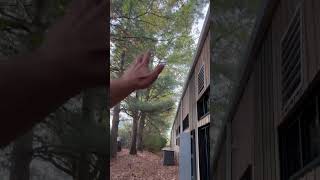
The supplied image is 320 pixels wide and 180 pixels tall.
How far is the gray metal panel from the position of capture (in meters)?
1.71

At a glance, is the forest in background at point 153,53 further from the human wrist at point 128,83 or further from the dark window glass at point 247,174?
the dark window glass at point 247,174

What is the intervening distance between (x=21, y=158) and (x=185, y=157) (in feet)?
3.45

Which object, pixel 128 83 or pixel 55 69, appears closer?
pixel 55 69

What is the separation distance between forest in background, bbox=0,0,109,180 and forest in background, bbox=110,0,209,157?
226 millimetres

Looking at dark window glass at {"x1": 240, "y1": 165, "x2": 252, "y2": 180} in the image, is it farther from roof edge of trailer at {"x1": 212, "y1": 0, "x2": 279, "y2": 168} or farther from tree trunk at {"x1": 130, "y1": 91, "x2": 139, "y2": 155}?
tree trunk at {"x1": 130, "y1": 91, "x2": 139, "y2": 155}

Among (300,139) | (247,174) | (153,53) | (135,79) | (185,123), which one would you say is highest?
(153,53)

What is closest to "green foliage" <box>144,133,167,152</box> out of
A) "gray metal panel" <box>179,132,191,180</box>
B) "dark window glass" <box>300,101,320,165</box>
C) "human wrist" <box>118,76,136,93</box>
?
"gray metal panel" <box>179,132,191,180</box>

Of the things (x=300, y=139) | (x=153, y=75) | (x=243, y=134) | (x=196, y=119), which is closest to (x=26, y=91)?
(x=153, y=75)

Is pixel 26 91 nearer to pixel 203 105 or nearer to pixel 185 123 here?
pixel 203 105

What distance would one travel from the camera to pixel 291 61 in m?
1.22

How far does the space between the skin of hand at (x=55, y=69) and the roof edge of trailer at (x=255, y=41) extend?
26.0 inches

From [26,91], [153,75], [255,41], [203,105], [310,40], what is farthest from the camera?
[203,105]

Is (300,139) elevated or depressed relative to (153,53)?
depressed

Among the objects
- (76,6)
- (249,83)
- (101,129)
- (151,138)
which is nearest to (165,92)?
(151,138)
